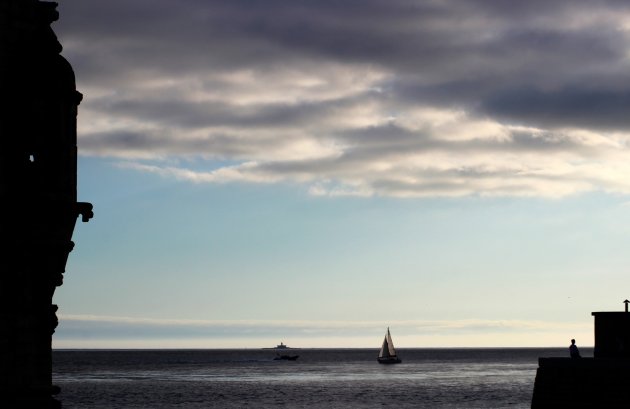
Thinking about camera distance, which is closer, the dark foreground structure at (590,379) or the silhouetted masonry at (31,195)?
the silhouetted masonry at (31,195)

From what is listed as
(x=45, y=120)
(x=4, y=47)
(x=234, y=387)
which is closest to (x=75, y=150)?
(x=45, y=120)

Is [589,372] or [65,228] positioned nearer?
[65,228]

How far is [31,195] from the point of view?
1316 centimetres

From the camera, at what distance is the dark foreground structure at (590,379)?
5350 centimetres

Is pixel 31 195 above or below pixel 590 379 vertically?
above

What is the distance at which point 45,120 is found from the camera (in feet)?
44.2

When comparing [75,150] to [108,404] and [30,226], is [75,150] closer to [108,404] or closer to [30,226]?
[30,226]

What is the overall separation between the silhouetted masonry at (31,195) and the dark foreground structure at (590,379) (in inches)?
1724

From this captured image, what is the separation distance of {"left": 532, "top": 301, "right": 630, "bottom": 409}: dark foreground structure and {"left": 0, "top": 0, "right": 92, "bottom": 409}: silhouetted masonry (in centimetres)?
4379

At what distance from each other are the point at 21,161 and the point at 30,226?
799 mm

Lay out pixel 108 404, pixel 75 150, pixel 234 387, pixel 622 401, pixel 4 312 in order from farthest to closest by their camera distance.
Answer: pixel 234 387, pixel 108 404, pixel 622 401, pixel 75 150, pixel 4 312

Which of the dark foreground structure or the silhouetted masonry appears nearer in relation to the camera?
the silhouetted masonry

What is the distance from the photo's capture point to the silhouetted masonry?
13.0 m

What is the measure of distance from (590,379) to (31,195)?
45767 mm
